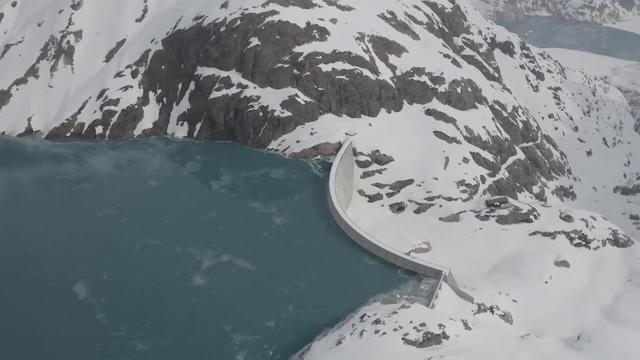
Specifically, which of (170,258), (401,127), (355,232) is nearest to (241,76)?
(401,127)

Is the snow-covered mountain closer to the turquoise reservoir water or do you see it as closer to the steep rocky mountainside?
the steep rocky mountainside

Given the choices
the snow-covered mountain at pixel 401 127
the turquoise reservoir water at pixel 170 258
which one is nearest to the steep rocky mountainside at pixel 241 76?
the snow-covered mountain at pixel 401 127

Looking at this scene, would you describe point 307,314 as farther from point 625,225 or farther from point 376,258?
point 625,225

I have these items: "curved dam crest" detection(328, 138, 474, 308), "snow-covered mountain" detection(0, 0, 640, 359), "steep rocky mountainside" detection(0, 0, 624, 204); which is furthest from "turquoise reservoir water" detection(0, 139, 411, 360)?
"steep rocky mountainside" detection(0, 0, 624, 204)

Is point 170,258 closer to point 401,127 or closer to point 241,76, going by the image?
point 241,76

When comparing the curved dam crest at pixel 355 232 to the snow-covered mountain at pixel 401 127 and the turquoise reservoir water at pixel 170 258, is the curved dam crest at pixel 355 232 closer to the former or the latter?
the turquoise reservoir water at pixel 170 258

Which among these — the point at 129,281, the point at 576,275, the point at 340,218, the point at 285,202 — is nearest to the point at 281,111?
the point at 285,202
